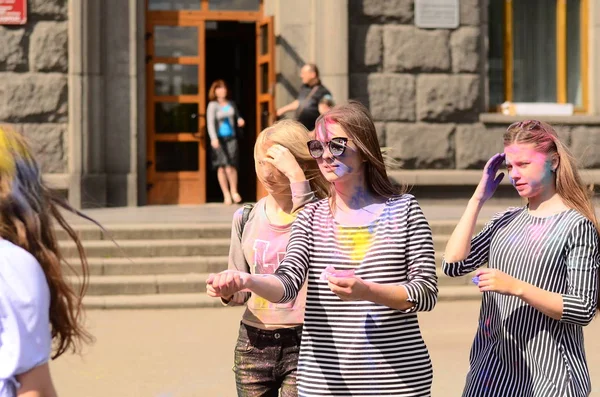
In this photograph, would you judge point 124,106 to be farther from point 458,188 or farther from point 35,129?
point 458,188

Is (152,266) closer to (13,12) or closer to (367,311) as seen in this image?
(13,12)

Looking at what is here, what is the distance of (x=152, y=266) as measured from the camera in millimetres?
11039

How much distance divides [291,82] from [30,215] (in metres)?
12.4

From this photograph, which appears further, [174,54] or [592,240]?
[174,54]

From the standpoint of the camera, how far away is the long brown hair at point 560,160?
4.00 m

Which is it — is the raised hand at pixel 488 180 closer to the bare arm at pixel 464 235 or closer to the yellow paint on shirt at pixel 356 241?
the bare arm at pixel 464 235

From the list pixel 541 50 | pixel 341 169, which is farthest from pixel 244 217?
pixel 541 50

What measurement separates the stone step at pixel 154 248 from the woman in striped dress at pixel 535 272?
734 cm

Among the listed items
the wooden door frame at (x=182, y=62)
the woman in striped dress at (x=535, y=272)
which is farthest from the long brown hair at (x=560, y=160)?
the wooden door frame at (x=182, y=62)

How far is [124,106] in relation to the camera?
14.7 meters

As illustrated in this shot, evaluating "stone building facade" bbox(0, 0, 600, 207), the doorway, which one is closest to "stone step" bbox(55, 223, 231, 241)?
"stone building facade" bbox(0, 0, 600, 207)

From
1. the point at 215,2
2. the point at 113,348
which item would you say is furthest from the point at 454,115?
the point at 113,348

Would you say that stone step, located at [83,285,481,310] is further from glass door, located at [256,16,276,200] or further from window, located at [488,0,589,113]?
window, located at [488,0,589,113]

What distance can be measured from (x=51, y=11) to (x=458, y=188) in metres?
5.52
